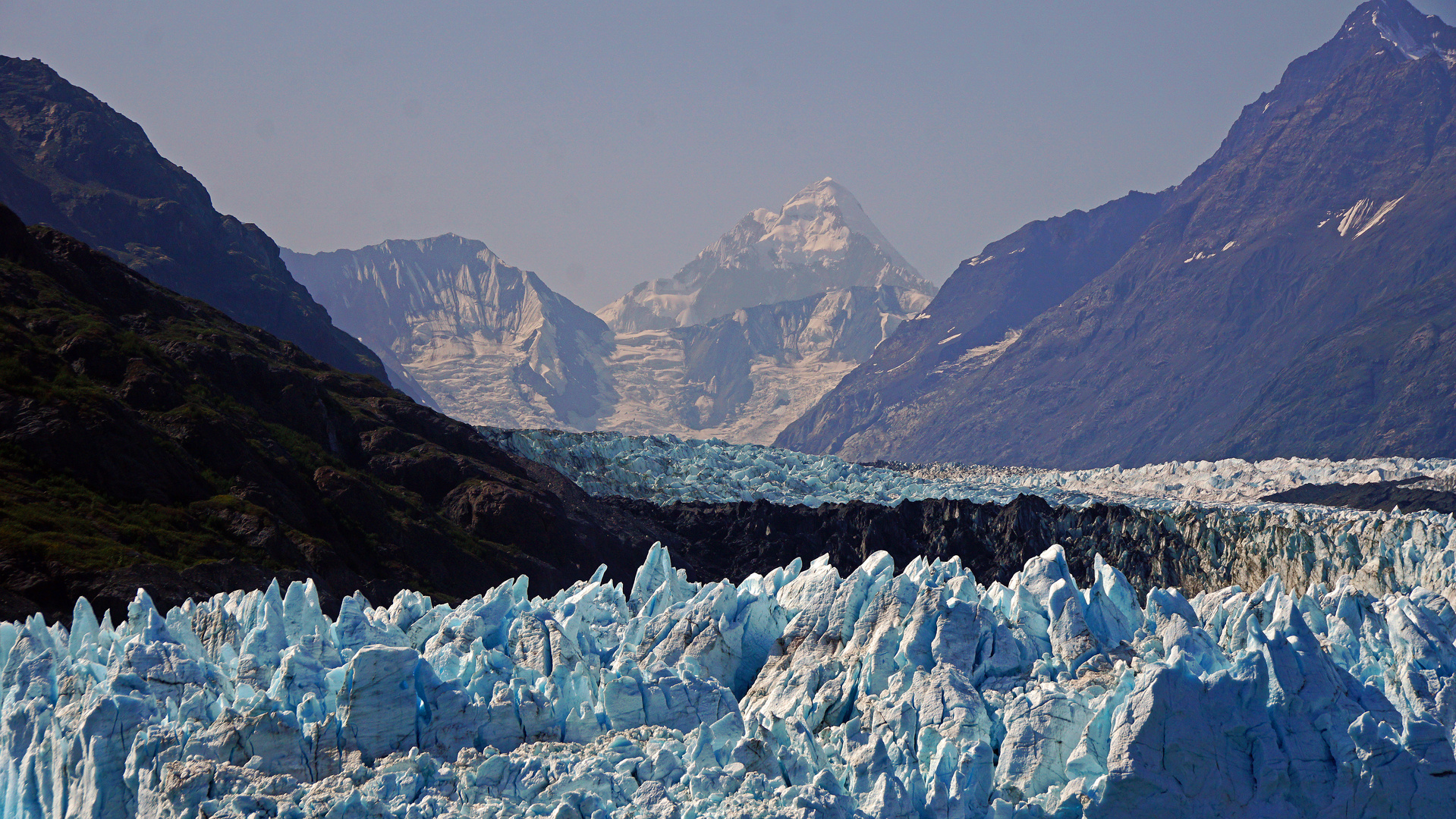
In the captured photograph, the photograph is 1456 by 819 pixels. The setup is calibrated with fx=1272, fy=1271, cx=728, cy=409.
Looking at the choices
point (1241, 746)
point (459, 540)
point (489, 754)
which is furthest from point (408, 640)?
point (459, 540)

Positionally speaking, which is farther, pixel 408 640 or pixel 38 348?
pixel 38 348

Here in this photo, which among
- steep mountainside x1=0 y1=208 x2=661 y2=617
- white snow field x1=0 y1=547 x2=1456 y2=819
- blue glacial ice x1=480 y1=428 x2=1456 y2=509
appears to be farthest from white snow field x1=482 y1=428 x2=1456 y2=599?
white snow field x1=0 y1=547 x2=1456 y2=819

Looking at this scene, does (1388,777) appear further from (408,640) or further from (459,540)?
(459,540)

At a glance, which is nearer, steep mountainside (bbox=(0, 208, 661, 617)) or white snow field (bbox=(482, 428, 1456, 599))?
steep mountainside (bbox=(0, 208, 661, 617))

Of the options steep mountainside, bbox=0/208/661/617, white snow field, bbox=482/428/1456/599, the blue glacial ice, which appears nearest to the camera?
steep mountainside, bbox=0/208/661/617

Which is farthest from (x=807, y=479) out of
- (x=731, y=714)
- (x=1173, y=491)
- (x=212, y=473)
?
(x=731, y=714)

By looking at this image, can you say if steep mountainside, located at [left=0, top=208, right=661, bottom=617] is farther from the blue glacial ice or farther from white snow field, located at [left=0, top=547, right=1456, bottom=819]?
the blue glacial ice
